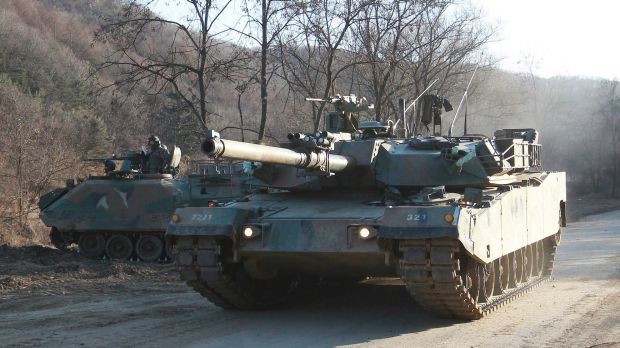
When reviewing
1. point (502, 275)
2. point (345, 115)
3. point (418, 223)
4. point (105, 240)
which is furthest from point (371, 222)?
point (105, 240)

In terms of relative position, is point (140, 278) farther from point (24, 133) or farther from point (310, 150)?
point (24, 133)

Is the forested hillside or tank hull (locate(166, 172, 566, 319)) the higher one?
the forested hillside

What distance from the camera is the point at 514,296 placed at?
40.5 feet

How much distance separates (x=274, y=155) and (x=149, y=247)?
10.2m

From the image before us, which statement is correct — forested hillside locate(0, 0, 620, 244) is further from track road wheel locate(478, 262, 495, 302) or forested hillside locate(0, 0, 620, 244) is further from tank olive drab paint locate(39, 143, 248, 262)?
track road wheel locate(478, 262, 495, 302)

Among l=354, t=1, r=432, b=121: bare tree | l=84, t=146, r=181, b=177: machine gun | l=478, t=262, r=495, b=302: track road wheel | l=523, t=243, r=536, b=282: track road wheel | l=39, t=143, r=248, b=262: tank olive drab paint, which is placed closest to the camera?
l=478, t=262, r=495, b=302: track road wheel

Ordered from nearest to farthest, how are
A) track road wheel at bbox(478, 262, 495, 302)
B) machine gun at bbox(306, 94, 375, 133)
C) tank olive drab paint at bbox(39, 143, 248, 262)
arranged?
track road wheel at bbox(478, 262, 495, 302), machine gun at bbox(306, 94, 375, 133), tank olive drab paint at bbox(39, 143, 248, 262)

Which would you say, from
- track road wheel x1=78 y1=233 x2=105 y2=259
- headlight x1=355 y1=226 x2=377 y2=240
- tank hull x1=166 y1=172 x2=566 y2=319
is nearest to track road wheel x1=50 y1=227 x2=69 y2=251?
track road wheel x1=78 y1=233 x2=105 y2=259

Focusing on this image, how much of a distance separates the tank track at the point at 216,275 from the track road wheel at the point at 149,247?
733 cm

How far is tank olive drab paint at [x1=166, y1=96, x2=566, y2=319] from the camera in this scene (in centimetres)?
948

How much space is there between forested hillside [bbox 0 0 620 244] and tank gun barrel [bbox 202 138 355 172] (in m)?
9.13

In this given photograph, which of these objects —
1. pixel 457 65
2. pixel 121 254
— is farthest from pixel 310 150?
pixel 457 65

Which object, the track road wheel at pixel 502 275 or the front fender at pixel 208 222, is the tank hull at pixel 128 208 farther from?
the front fender at pixel 208 222

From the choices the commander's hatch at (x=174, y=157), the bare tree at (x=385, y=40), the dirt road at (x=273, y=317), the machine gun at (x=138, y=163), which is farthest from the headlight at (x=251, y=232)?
the bare tree at (x=385, y=40)
